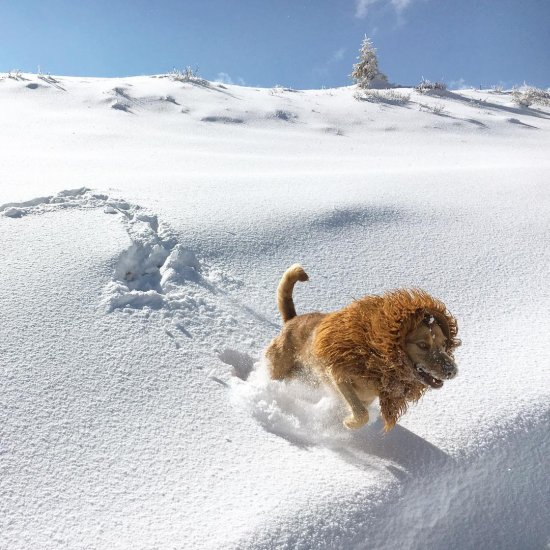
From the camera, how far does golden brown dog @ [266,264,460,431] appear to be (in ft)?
6.41

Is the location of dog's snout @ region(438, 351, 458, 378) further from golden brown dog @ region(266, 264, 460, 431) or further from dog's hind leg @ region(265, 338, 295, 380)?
dog's hind leg @ region(265, 338, 295, 380)

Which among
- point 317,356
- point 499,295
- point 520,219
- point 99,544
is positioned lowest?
point 99,544

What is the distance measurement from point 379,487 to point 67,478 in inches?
46.6

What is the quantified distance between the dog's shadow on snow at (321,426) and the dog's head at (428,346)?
0.34 meters

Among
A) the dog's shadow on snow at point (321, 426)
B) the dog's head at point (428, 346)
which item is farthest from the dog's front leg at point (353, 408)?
the dog's head at point (428, 346)

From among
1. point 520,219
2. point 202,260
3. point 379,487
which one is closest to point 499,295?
point 520,219

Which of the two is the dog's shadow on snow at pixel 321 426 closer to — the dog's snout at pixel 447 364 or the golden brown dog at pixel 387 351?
the golden brown dog at pixel 387 351

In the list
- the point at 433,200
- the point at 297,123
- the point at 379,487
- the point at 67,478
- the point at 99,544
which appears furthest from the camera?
the point at 297,123

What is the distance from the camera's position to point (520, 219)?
409 cm

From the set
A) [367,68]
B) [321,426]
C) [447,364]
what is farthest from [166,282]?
[367,68]

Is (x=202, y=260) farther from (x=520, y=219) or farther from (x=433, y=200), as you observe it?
(x=520, y=219)

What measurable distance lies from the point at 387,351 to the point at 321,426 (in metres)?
0.57

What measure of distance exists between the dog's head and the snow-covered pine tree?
15.5 metres

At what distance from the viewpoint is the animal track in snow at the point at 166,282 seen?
2.59 m
